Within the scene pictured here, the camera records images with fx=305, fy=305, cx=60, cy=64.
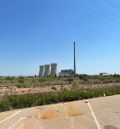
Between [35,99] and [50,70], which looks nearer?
[35,99]

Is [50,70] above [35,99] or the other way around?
above

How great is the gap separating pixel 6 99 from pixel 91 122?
11897 mm

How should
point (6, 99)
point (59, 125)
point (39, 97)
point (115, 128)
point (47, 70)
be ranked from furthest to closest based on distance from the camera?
Answer: point (47, 70), point (39, 97), point (6, 99), point (59, 125), point (115, 128)

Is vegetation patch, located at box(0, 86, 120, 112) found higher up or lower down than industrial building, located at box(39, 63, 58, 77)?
lower down

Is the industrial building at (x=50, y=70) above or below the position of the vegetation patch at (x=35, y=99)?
above

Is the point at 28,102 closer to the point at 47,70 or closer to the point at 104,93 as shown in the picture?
the point at 104,93

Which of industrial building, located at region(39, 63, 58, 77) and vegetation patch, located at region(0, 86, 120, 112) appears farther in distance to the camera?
industrial building, located at region(39, 63, 58, 77)

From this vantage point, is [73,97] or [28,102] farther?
[73,97]

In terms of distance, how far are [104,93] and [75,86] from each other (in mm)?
7691

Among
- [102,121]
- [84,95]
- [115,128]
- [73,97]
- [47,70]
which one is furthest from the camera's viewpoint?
[47,70]

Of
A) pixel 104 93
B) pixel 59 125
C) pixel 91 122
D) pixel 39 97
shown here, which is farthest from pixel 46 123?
pixel 104 93

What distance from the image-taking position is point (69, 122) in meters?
14.2

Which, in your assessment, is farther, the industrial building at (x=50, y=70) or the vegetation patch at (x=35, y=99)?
the industrial building at (x=50, y=70)

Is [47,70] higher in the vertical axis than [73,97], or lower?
higher
